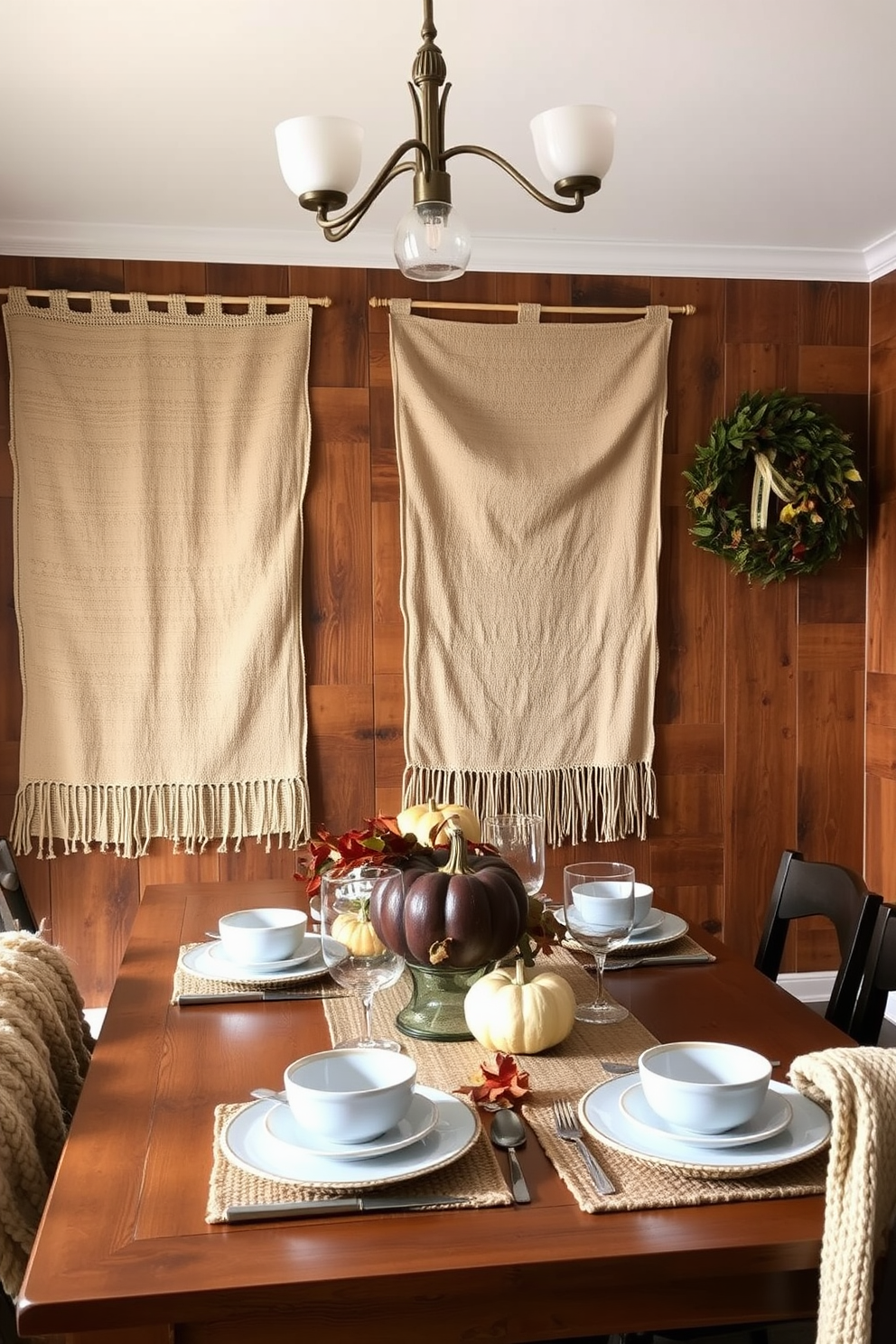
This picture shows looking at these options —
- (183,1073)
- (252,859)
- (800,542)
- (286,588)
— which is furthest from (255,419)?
(183,1073)

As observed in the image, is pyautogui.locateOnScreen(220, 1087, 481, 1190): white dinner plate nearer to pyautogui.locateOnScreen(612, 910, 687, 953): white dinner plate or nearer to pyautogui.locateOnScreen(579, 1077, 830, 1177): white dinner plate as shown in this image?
pyautogui.locateOnScreen(579, 1077, 830, 1177): white dinner plate

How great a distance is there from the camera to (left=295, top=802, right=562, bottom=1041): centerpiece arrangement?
141 cm

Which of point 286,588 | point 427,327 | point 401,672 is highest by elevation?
point 427,327

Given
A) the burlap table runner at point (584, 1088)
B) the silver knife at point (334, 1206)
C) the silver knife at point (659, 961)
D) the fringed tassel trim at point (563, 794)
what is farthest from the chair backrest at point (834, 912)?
the fringed tassel trim at point (563, 794)

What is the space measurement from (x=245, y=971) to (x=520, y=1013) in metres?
0.50

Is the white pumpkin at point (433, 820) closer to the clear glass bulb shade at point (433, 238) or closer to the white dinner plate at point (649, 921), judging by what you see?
the white dinner plate at point (649, 921)

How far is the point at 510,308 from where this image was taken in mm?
3469

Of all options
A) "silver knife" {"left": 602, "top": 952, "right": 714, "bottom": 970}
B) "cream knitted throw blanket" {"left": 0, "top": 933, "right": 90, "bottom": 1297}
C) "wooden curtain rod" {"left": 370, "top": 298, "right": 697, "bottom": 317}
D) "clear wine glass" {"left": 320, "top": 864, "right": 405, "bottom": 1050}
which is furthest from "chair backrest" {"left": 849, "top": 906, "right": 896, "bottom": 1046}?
"wooden curtain rod" {"left": 370, "top": 298, "right": 697, "bottom": 317}

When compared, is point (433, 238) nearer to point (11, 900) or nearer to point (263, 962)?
point (263, 962)

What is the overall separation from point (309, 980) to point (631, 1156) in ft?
2.33

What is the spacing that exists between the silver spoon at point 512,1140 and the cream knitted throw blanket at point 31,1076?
0.49 meters

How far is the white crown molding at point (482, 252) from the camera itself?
10.7 feet

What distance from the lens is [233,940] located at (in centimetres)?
175

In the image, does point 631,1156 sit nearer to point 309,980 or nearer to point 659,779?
point 309,980
